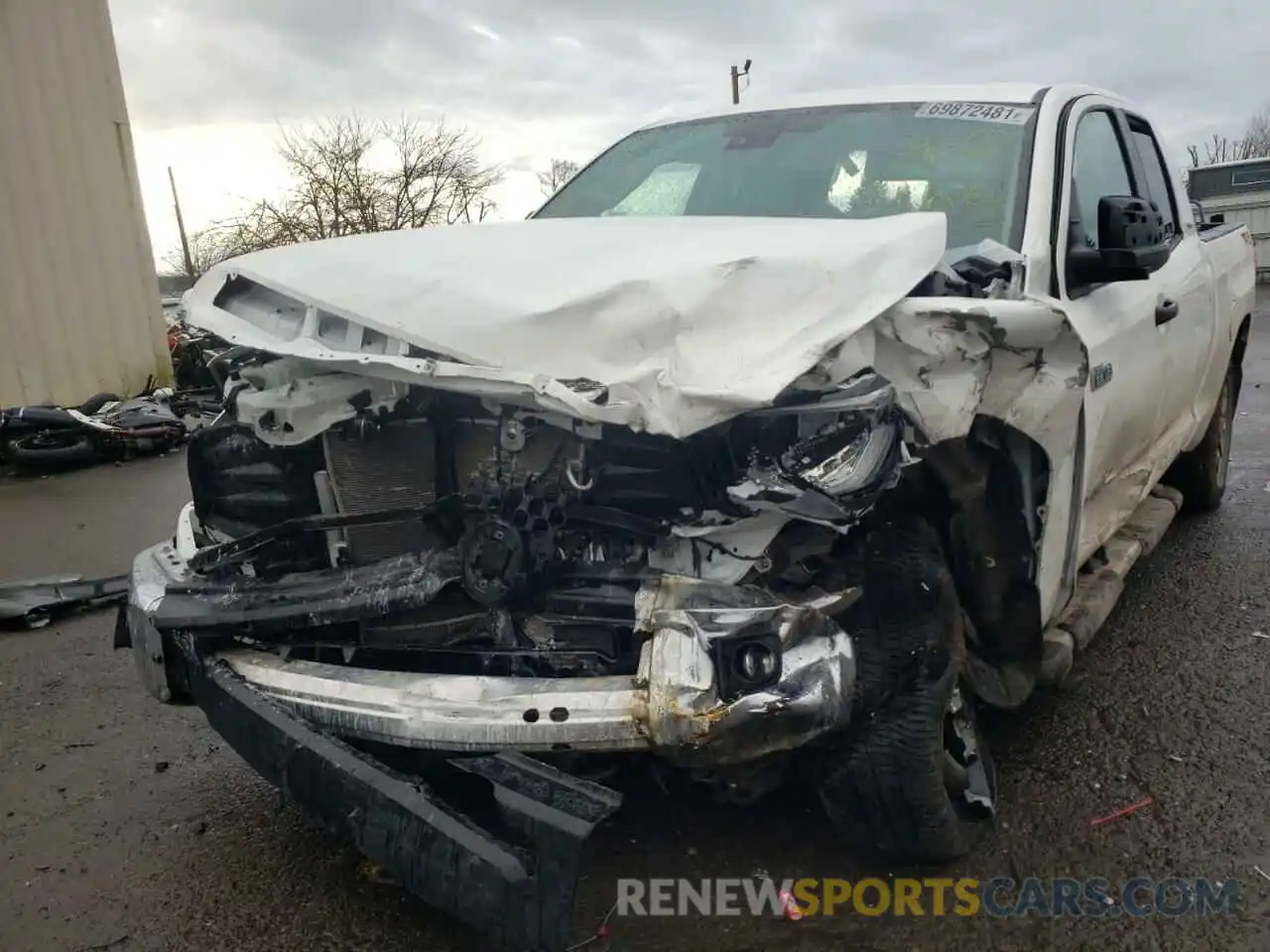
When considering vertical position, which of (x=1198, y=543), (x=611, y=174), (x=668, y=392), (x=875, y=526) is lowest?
(x=1198, y=543)

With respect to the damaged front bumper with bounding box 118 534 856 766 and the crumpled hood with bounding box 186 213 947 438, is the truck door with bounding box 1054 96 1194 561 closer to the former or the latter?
the crumpled hood with bounding box 186 213 947 438

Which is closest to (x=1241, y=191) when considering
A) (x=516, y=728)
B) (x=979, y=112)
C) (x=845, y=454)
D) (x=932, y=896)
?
(x=979, y=112)

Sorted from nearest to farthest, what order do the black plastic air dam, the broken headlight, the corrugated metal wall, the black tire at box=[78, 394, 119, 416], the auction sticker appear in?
the black plastic air dam
the broken headlight
the auction sticker
the black tire at box=[78, 394, 119, 416]
the corrugated metal wall

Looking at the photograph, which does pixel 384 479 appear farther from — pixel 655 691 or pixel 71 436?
pixel 71 436

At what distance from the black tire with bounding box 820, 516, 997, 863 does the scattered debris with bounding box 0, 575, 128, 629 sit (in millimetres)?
3526

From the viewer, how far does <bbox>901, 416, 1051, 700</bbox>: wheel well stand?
8.08 ft

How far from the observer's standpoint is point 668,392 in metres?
2.06

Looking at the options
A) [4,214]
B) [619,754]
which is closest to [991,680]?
[619,754]

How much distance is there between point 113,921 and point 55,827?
23.0 inches

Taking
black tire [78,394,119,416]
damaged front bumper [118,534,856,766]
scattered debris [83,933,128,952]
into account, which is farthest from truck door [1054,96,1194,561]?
black tire [78,394,119,416]

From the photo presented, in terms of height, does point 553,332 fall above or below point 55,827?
above

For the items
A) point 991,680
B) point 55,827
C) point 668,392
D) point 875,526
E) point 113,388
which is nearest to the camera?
point 668,392

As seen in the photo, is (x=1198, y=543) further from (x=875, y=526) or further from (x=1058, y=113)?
(x=875, y=526)

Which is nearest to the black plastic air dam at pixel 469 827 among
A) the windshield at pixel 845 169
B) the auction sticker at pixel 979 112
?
the windshield at pixel 845 169
